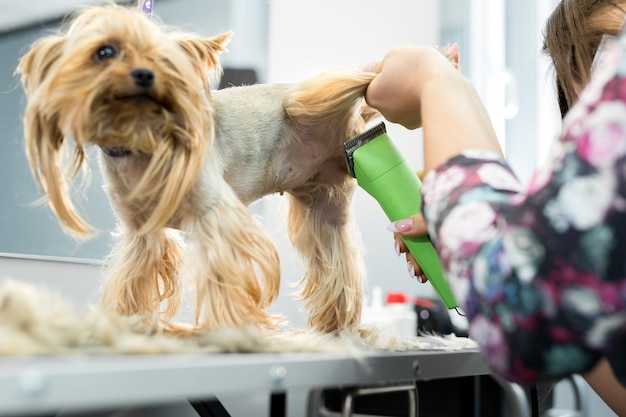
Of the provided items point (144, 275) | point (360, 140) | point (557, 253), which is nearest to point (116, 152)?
point (144, 275)

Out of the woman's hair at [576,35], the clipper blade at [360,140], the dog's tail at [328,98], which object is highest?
the woman's hair at [576,35]

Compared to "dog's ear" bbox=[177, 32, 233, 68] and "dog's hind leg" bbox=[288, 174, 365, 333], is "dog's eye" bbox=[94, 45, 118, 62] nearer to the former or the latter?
"dog's ear" bbox=[177, 32, 233, 68]

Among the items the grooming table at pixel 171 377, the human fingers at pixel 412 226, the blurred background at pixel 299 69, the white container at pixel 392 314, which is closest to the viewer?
the grooming table at pixel 171 377

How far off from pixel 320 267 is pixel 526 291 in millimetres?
514

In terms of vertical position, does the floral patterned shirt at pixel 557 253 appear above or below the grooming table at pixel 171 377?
above

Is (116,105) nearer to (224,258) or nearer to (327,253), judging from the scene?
(224,258)

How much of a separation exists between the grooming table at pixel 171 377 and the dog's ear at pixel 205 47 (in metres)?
0.31

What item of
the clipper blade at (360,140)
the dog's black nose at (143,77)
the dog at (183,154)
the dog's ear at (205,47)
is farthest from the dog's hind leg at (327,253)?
the dog's black nose at (143,77)

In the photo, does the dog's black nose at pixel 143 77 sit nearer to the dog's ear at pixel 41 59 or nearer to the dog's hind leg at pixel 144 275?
the dog's ear at pixel 41 59

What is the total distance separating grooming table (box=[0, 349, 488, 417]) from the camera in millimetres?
353

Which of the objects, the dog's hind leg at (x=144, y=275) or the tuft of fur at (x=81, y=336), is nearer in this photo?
the tuft of fur at (x=81, y=336)

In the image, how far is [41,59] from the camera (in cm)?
62

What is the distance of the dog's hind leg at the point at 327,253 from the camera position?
903mm

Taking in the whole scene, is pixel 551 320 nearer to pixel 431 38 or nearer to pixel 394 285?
pixel 394 285
